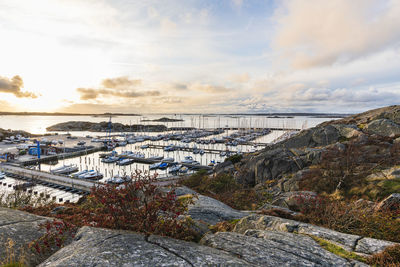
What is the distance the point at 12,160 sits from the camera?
6381 cm

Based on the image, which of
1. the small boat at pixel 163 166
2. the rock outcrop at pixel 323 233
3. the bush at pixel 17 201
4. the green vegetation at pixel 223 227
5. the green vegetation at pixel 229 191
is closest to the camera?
the rock outcrop at pixel 323 233

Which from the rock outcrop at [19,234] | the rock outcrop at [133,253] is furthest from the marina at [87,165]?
the rock outcrop at [133,253]

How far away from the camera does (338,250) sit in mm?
5234

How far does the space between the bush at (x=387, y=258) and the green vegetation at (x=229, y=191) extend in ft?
37.7

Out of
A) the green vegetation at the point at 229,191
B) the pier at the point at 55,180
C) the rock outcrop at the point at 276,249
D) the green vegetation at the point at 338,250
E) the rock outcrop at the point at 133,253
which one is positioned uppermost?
the rock outcrop at the point at 133,253

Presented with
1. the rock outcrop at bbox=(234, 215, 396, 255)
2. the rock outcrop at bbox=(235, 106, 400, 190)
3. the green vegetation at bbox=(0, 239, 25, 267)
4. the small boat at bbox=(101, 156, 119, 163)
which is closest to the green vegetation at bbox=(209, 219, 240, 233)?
the rock outcrop at bbox=(234, 215, 396, 255)

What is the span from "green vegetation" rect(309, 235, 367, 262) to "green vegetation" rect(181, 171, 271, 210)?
10740 millimetres

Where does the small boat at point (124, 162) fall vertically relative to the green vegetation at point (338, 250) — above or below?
below

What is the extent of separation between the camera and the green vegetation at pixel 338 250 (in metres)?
4.90

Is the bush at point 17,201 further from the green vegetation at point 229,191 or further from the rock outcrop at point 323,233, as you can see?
the rock outcrop at point 323,233

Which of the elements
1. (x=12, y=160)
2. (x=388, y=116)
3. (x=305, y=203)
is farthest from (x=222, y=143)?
(x=305, y=203)

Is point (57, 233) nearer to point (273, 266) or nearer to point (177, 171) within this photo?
point (273, 266)

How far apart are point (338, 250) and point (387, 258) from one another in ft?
3.20

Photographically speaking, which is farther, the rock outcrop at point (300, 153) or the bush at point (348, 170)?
the rock outcrop at point (300, 153)
